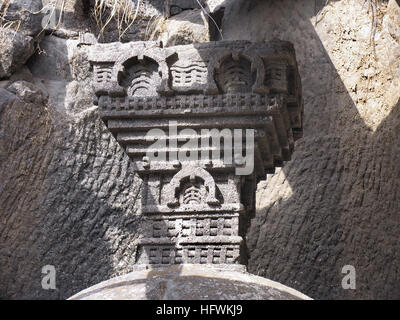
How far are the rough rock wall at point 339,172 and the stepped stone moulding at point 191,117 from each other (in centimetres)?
156

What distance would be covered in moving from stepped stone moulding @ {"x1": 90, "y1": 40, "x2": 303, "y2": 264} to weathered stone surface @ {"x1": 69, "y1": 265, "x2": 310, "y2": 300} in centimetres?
24

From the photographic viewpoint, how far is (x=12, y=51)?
5.99 meters

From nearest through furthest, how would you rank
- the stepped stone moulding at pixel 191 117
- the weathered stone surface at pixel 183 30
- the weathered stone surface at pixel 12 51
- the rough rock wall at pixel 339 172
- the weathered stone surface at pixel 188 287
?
the weathered stone surface at pixel 188 287 < the stepped stone moulding at pixel 191 117 < the rough rock wall at pixel 339 172 < the weathered stone surface at pixel 12 51 < the weathered stone surface at pixel 183 30

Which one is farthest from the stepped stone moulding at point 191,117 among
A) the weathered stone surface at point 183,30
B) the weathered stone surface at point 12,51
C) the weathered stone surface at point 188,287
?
the weathered stone surface at point 183,30

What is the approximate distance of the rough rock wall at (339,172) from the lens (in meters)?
5.46

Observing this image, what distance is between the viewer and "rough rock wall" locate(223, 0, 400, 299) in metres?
5.46

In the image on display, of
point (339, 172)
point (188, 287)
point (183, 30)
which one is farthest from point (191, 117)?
point (183, 30)

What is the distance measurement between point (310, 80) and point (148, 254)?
2.47 meters

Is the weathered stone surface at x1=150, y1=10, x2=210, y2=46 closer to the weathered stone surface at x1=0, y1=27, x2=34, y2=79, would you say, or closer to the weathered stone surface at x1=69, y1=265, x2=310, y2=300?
the weathered stone surface at x1=0, y1=27, x2=34, y2=79

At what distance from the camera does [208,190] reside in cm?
405

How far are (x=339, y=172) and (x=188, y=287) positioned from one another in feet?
8.32

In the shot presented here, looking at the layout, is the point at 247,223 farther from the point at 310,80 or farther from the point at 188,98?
the point at 310,80

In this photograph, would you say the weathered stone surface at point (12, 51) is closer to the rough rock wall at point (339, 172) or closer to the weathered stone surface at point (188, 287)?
the rough rock wall at point (339, 172)

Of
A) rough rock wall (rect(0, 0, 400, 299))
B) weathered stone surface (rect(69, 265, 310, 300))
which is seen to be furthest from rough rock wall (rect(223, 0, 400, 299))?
weathered stone surface (rect(69, 265, 310, 300))
